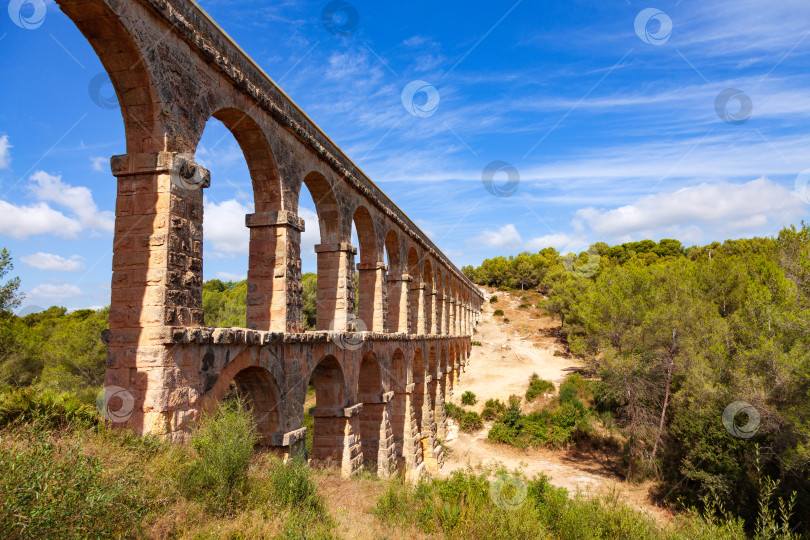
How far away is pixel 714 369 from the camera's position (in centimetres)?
1441

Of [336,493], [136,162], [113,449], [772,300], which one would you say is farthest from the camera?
[772,300]

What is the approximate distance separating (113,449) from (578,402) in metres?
23.0

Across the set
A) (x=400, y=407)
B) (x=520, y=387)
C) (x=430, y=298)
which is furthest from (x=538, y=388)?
(x=400, y=407)

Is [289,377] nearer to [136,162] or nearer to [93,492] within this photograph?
[136,162]

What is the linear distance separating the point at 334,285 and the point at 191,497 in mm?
7096

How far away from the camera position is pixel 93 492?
11.6 ft

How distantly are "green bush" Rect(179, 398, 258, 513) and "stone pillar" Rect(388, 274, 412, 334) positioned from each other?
1179cm

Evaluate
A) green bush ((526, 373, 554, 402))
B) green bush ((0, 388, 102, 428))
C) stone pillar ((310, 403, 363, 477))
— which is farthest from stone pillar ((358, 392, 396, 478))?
green bush ((526, 373, 554, 402))

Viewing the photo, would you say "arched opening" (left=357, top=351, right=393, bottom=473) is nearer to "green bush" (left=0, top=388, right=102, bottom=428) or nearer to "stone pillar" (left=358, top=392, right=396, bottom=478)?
"stone pillar" (left=358, top=392, right=396, bottom=478)

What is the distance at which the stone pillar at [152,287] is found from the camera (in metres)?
5.69

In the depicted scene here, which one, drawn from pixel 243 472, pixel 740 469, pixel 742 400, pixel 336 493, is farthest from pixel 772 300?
pixel 243 472

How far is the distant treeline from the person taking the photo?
38.7ft

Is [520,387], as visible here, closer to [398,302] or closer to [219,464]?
[398,302]

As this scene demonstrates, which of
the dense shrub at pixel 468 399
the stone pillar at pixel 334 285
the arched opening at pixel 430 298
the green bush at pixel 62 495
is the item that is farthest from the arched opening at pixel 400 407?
the green bush at pixel 62 495
